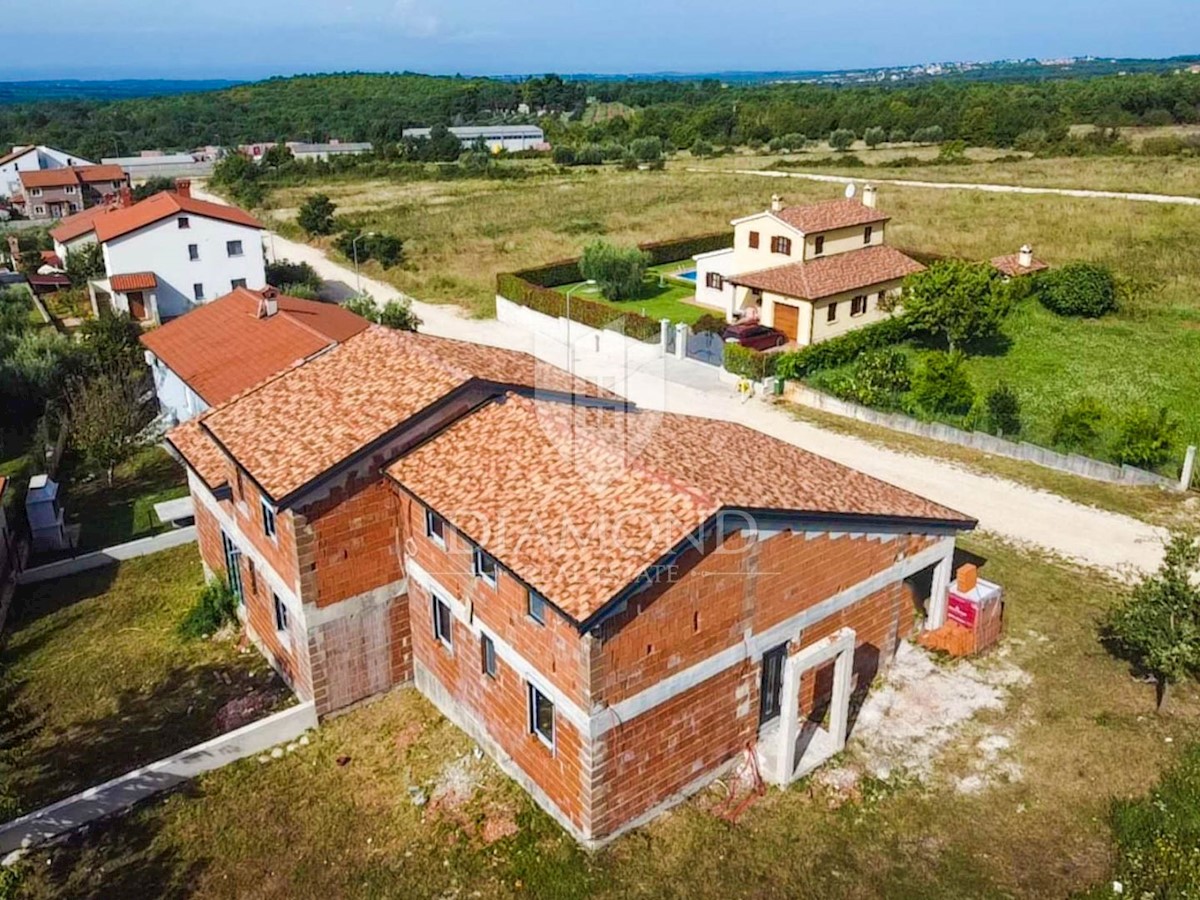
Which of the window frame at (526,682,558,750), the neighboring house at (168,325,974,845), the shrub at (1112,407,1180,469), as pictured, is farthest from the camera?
the shrub at (1112,407,1180,469)

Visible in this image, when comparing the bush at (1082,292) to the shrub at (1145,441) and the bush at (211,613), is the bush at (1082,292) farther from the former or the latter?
the bush at (211,613)

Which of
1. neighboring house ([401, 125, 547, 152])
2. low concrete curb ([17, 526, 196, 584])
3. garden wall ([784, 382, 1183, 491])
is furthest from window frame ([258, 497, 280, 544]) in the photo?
neighboring house ([401, 125, 547, 152])

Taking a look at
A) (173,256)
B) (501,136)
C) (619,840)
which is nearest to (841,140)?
(501,136)

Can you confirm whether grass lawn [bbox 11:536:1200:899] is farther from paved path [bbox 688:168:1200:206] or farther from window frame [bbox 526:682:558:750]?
paved path [bbox 688:168:1200:206]

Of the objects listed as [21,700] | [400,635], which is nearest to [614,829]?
[400,635]

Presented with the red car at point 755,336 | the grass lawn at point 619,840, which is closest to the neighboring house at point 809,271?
the red car at point 755,336

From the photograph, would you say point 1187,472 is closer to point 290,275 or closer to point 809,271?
point 809,271

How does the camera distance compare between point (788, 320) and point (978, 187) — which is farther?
point (978, 187)
